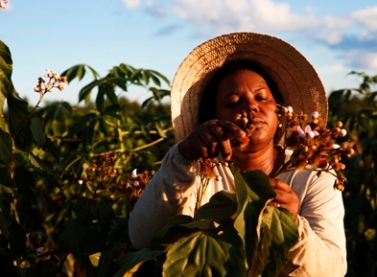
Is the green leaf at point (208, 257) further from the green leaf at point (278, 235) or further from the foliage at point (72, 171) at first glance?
the foliage at point (72, 171)

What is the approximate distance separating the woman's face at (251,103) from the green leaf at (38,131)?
1.89 ft

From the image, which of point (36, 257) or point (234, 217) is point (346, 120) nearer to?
point (36, 257)

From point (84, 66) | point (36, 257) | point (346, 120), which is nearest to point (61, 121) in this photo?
point (84, 66)

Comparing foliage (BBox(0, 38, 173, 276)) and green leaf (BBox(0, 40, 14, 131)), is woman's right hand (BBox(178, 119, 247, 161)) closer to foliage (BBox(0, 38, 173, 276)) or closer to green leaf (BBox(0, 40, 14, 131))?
foliage (BBox(0, 38, 173, 276))

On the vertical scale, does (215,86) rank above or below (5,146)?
above

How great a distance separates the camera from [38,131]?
3.04m

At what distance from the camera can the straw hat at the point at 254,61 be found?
9.82 ft

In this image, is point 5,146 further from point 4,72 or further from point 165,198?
point 165,198

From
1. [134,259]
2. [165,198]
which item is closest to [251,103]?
[165,198]

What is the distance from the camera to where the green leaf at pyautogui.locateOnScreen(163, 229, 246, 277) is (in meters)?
2.13

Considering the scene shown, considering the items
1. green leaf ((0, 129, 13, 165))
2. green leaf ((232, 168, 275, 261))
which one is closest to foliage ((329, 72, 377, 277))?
green leaf ((0, 129, 13, 165))

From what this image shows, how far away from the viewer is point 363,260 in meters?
4.94

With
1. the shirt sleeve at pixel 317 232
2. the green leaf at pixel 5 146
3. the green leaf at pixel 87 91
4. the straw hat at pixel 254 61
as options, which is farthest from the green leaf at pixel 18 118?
the green leaf at pixel 87 91

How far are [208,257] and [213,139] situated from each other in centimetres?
25
